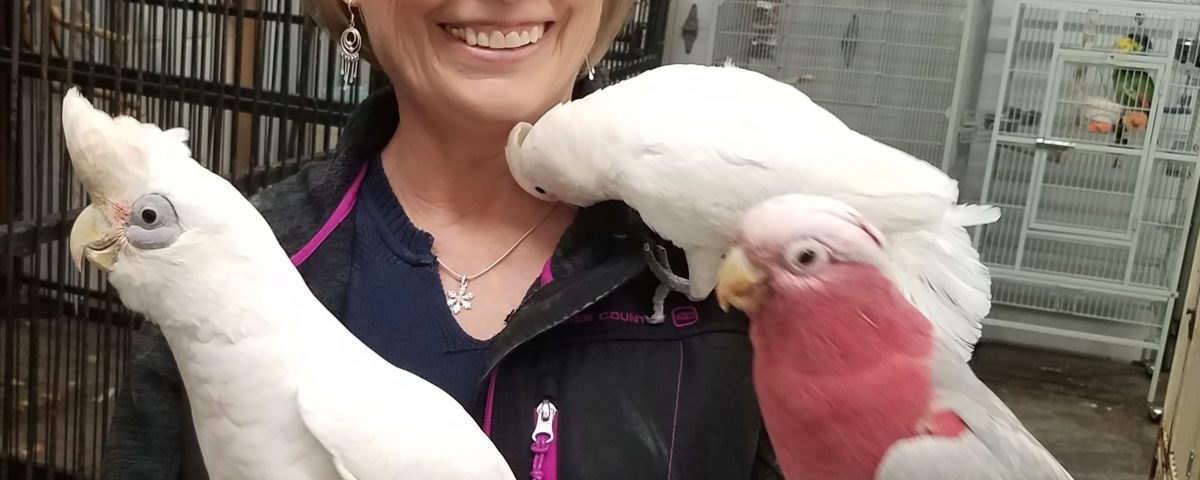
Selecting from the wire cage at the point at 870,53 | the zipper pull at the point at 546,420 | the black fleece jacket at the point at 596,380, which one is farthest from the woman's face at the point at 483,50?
the wire cage at the point at 870,53

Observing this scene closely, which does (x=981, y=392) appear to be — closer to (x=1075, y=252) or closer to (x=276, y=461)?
(x=276, y=461)

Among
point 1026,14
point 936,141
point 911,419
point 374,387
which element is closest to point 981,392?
point 911,419

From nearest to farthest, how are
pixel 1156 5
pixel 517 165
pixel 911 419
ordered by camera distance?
1. pixel 911 419
2. pixel 517 165
3. pixel 1156 5

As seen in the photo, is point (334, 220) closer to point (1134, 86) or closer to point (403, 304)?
point (403, 304)

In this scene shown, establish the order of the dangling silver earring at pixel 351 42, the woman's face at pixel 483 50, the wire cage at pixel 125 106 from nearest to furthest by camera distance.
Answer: the woman's face at pixel 483 50
the dangling silver earring at pixel 351 42
the wire cage at pixel 125 106

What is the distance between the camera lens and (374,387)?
0.59 metres

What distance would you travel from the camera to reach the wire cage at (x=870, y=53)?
2740 mm

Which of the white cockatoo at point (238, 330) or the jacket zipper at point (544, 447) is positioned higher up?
the white cockatoo at point (238, 330)

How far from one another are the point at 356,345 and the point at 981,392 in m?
0.36

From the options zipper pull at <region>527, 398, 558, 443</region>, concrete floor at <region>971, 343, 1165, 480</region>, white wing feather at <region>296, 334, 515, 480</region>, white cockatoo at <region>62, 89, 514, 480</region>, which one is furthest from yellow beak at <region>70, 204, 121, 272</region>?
concrete floor at <region>971, 343, 1165, 480</region>

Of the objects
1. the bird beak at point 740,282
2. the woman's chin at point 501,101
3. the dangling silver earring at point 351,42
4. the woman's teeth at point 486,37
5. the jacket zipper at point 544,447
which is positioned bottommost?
the jacket zipper at point 544,447

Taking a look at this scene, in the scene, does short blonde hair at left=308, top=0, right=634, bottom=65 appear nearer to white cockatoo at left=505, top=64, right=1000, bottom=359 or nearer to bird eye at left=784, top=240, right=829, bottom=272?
white cockatoo at left=505, top=64, right=1000, bottom=359

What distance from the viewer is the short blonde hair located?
924mm

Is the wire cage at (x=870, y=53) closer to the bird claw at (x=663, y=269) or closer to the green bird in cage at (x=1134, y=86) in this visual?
the green bird in cage at (x=1134, y=86)
